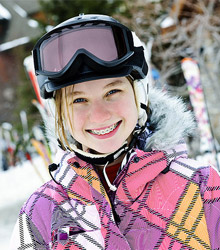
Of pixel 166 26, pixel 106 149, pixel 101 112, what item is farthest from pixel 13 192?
pixel 101 112

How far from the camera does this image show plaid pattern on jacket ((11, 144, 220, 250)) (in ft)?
4.59

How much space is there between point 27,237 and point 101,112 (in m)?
0.62

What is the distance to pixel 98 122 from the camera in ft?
4.86

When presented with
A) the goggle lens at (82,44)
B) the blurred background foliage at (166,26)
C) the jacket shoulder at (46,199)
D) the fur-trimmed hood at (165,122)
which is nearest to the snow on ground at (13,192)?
the blurred background foliage at (166,26)

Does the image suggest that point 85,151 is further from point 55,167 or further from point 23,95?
point 23,95

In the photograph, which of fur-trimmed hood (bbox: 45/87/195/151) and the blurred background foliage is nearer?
fur-trimmed hood (bbox: 45/87/195/151)

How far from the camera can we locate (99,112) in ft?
4.82

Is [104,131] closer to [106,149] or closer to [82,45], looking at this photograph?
[106,149]

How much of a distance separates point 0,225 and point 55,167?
250 inches

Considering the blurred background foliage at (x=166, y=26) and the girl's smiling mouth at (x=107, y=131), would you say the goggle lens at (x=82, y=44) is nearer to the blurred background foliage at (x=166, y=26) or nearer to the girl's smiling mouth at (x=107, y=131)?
the girl's smiling mouth at (x=107, y=131)

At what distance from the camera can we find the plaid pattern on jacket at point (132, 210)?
4.59ft

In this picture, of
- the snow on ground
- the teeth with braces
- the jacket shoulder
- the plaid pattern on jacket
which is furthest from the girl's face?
the snow on ground

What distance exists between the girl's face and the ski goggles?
118 millimetres

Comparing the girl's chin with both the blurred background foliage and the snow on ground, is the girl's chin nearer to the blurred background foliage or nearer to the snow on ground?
the snow on ground
